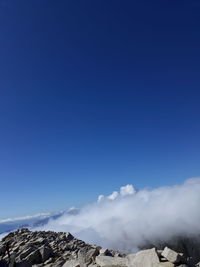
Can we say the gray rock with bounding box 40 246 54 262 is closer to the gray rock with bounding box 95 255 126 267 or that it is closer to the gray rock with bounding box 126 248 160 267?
the gray rock with bounding box 95 255 126 267

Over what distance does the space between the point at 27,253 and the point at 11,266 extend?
4111 millimetres

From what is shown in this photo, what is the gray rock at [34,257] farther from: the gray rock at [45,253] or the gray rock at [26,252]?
the gray rock at [26,252]

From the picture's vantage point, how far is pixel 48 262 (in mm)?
27578

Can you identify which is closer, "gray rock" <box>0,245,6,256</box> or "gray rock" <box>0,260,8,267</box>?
"gray rock" <box>0,260,8,267</box>

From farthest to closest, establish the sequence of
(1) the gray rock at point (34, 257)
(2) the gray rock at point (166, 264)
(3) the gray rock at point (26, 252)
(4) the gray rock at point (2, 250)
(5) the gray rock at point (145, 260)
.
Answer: (4) the gray rock at point (2, 250)
(3) the gray rock at point (26, 252)
(1) the gray rock at point (34, 257)
(5) the gray rock at point (145, 260)
(2) the gray rock at point (166, 264)

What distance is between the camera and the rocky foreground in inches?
707

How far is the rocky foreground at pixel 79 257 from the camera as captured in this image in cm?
1795

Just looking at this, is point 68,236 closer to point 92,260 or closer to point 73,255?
point 73,255

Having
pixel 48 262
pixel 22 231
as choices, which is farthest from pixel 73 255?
pixel 22 231

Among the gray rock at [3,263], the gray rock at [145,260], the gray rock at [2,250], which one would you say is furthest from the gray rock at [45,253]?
the gray rock at [145,260]

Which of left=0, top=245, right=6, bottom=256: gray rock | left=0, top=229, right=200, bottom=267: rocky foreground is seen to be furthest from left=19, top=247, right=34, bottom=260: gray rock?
left=0, top=245, right=6, bottom=256: gray rock

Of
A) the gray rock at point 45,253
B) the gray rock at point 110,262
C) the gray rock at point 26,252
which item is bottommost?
the gray rock at point 110,262

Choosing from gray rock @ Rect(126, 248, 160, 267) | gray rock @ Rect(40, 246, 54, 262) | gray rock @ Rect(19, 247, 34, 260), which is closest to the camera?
gray rock @ Rect(126, 248, 160, 267)

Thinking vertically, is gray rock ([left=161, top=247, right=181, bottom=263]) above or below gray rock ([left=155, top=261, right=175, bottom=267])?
above
